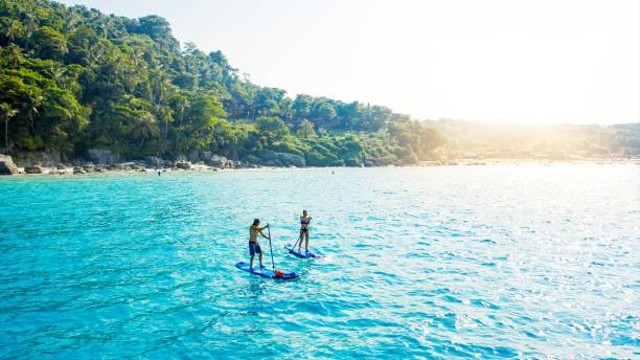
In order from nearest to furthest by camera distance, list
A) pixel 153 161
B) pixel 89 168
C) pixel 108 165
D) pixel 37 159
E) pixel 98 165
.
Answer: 1. pixel 37 159
2. pixel 89 168
3. pixel 98 165
4. pixel 108 165
5. pixel 153 161

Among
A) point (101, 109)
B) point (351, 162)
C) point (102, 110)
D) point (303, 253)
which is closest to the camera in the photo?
point (303, 253)

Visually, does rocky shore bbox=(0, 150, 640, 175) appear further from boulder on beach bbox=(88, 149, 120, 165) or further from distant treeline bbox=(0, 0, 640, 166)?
distant treeline bbox=(0, 0, 640, 166)

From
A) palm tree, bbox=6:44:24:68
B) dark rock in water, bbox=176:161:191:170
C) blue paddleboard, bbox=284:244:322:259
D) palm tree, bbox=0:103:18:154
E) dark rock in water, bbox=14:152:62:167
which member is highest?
palm tree, bbox=6:44:24:68

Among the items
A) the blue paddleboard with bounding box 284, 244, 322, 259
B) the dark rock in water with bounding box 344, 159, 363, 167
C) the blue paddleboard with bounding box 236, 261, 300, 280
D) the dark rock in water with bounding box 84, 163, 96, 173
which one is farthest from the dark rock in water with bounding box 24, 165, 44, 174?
the dark rock in water with bounding box 344, 159, 363, 167

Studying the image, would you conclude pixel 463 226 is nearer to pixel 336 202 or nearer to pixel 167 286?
pixel 336 202

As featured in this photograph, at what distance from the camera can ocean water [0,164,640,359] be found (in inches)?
495

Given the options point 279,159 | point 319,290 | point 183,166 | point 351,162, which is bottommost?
point 319,290

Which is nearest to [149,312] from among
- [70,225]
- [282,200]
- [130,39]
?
[70,225]

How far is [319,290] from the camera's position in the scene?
17.8m

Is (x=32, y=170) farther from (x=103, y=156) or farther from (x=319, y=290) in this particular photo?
(x=319, y=290)

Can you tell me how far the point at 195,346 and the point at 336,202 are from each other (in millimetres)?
40331

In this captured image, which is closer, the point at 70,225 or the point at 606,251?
the point at 606,251

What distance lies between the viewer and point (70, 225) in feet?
101

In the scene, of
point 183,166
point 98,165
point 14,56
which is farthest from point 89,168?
point 14,56
